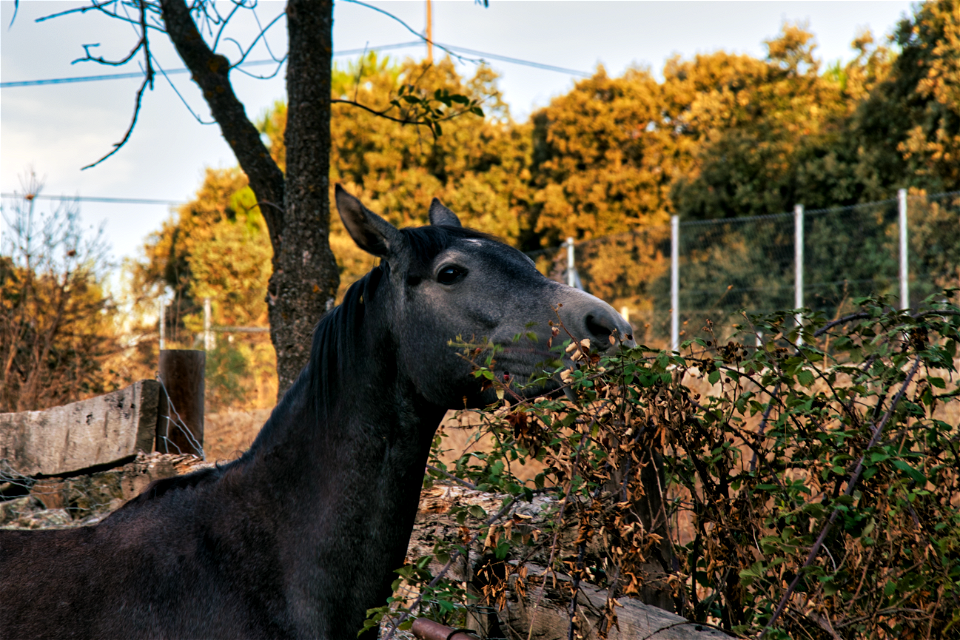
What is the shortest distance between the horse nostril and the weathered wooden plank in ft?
10.1

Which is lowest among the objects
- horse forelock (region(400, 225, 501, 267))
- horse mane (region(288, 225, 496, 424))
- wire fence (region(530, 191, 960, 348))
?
horse mane (region(288, 225, 496, 424))

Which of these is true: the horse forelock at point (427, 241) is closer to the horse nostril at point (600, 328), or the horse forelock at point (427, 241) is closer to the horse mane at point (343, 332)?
the horse mane at point (343, 332)

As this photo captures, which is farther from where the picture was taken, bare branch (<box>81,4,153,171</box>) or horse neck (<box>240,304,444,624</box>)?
bare branch (<box>81,4,153,171</box>)

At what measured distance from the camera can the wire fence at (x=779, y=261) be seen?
29.5ft

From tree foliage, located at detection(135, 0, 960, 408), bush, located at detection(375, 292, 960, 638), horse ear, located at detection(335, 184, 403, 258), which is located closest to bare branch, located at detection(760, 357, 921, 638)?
bush, located at detection(375, 292, 960, 638)

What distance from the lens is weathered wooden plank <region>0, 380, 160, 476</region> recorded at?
12.8 ft

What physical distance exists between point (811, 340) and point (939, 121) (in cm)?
1189

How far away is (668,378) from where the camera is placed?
159 cm

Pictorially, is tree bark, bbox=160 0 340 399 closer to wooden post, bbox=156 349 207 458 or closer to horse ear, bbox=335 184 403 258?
wooden post, bbox=156 349 207 458

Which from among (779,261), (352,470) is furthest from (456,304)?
(779,261)

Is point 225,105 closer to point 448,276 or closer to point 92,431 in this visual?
point 92,431

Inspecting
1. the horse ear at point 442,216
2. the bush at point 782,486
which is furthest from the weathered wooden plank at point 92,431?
the bush at point 782,486

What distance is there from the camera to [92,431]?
3.92 m

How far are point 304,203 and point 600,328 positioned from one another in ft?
8.74
